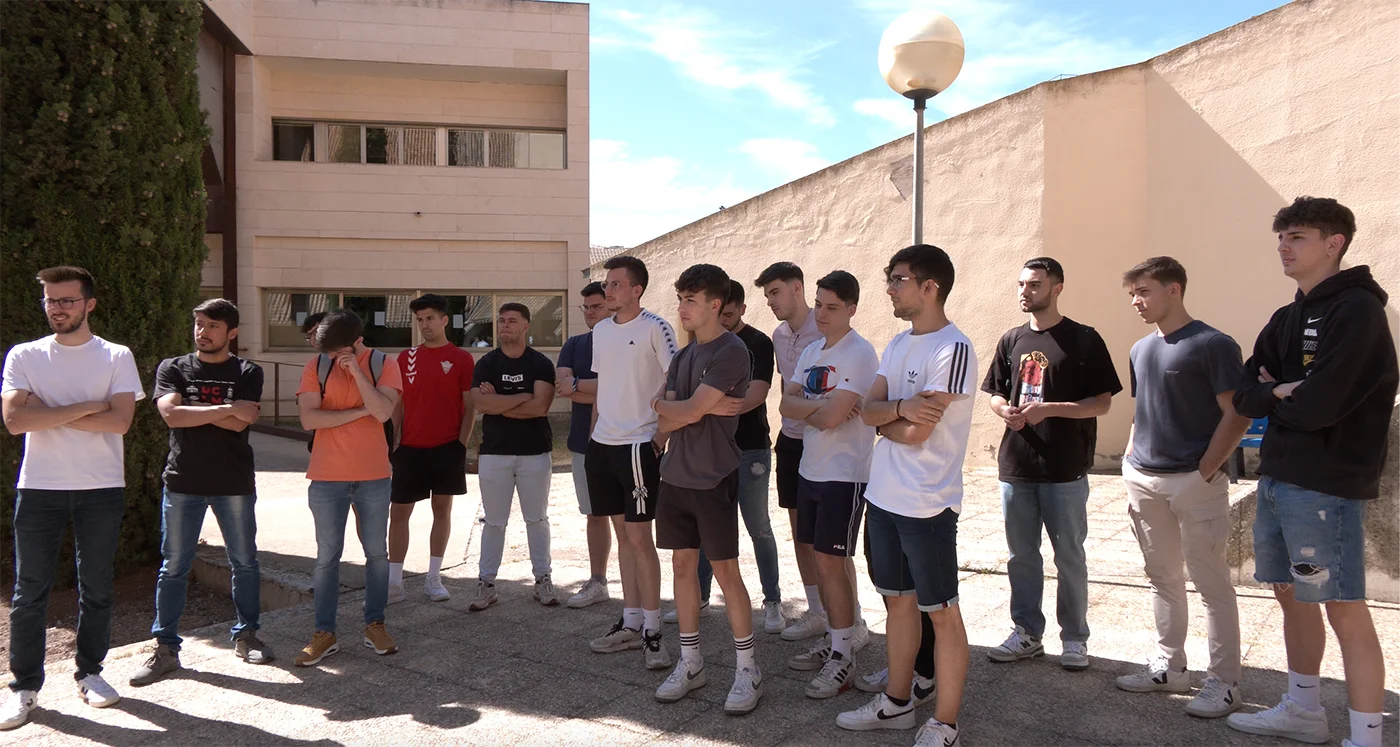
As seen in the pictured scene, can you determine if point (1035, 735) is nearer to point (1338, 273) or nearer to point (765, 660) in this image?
point (765, 660)

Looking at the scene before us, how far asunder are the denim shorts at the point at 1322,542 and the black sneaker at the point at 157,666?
480cm

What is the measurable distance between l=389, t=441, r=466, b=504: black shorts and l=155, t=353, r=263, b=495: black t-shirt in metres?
→ 1.06

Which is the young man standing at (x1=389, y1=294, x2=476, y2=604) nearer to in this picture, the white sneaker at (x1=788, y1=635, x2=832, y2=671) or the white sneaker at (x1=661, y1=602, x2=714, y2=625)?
the white sneaker at (x1=661, y1=602, x2=714, y2=625)

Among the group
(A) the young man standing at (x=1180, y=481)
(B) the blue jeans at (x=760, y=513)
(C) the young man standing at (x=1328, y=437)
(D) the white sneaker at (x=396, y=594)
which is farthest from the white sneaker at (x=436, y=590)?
(C) the young man standing at (x=1328, y=437)

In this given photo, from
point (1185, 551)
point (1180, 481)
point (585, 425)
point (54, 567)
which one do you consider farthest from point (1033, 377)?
point (54, 567)

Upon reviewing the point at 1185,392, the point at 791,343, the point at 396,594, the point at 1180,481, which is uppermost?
the point at 791,343

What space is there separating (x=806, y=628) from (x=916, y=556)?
5.25 ft

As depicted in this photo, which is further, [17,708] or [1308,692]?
[17,708]

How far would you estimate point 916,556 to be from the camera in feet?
11.2

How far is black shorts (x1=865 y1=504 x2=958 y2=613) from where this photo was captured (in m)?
3.38

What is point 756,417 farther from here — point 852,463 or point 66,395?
point 66,395

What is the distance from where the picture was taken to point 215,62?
1677 centimetres

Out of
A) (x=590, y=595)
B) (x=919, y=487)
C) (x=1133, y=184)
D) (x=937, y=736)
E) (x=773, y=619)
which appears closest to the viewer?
(x=937, y=736)

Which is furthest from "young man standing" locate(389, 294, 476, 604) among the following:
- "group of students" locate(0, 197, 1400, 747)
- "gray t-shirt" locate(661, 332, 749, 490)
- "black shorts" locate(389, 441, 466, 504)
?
"gray t-shirt" locate(661, 332, 749, 490)
